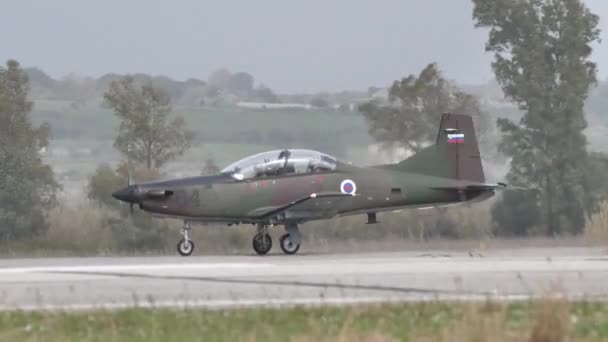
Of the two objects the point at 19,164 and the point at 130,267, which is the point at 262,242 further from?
the point at 19,164

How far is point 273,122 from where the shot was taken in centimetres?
4094

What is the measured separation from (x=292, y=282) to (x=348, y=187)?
917 cm

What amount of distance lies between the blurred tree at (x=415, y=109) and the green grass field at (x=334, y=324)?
80.6 feet

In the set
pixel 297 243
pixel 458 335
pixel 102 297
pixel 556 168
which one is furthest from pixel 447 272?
pixel 556 168

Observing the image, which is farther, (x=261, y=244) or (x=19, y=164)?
(x=19, y=164)

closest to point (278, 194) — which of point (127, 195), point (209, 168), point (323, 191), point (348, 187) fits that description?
point (323, 191)

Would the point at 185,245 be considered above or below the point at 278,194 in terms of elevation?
below

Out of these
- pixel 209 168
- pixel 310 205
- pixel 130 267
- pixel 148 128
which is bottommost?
pixel 130 267

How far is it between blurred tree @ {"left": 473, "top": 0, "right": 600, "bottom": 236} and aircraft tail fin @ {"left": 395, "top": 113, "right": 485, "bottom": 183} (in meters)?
9.11

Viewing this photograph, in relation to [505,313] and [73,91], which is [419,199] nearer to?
[505,313]

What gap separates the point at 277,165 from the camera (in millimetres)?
22562

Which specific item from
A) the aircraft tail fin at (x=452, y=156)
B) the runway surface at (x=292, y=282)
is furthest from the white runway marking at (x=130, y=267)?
the aircraft tail fin at (x=452, y=156)

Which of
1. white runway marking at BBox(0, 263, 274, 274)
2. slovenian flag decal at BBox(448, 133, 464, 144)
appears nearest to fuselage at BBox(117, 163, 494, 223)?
slovenian flag decal at BBox(448, 133, 464, 144)

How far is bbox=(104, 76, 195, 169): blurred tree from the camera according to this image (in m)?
34.1
